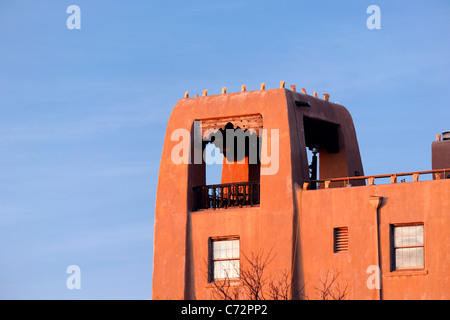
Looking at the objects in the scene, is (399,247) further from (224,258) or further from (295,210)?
(224,258)

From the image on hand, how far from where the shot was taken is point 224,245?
36594mm

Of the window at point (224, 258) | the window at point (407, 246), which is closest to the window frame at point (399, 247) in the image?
the window at point (407, 246)

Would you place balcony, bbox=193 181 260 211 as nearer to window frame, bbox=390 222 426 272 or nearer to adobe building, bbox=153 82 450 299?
adobe building, bbox=153 82 450 299

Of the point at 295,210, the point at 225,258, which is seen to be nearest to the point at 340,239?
the point at 295,210

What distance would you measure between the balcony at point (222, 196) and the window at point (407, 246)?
5.86 m

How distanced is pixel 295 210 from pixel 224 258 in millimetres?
3195

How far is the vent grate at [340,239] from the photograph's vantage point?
113 ft

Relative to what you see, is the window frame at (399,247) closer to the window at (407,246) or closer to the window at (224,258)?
the window at (407,246)

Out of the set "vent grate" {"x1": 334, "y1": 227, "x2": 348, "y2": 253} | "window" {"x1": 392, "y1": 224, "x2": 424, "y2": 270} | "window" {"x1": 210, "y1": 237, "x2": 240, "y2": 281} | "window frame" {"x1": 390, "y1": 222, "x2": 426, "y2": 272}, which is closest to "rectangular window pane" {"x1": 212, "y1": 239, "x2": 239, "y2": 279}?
"window" {"x1": 210, "y1": 237, "x2": 240, "y2": 281}

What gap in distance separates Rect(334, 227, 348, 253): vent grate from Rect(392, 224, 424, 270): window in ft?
5.37
